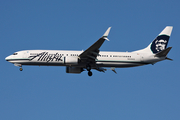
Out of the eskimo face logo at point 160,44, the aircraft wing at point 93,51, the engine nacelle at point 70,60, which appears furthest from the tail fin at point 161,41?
the engine nacelle at point 70,60

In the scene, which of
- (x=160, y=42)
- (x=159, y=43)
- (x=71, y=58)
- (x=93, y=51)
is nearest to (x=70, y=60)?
(x=71, y=58)

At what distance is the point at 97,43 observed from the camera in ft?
140

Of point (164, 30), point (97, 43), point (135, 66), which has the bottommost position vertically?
point (135, 66)

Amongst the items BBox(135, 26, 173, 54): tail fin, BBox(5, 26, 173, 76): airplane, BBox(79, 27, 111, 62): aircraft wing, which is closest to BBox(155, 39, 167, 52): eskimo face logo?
BBox(135, 26, 173, 54): tail fin

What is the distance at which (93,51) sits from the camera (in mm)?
45250

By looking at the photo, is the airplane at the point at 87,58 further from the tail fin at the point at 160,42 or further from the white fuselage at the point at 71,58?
the tail fin at the point at 160,42

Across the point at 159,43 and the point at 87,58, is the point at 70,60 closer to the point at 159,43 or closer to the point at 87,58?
the point at 87,58

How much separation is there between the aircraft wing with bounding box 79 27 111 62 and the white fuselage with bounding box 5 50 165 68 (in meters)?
0.97

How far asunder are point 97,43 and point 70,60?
5605mm

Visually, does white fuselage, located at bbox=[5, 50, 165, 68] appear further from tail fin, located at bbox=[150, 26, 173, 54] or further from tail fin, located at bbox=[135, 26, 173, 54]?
tail fin, located at bbox=[150, 26, 173, 54]

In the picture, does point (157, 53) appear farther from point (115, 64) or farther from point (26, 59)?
point (26, 59)

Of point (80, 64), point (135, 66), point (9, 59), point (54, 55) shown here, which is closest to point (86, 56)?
point (80, 64)

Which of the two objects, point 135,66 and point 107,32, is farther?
point 135,66

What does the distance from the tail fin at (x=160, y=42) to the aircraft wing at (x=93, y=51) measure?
9.80 metres
